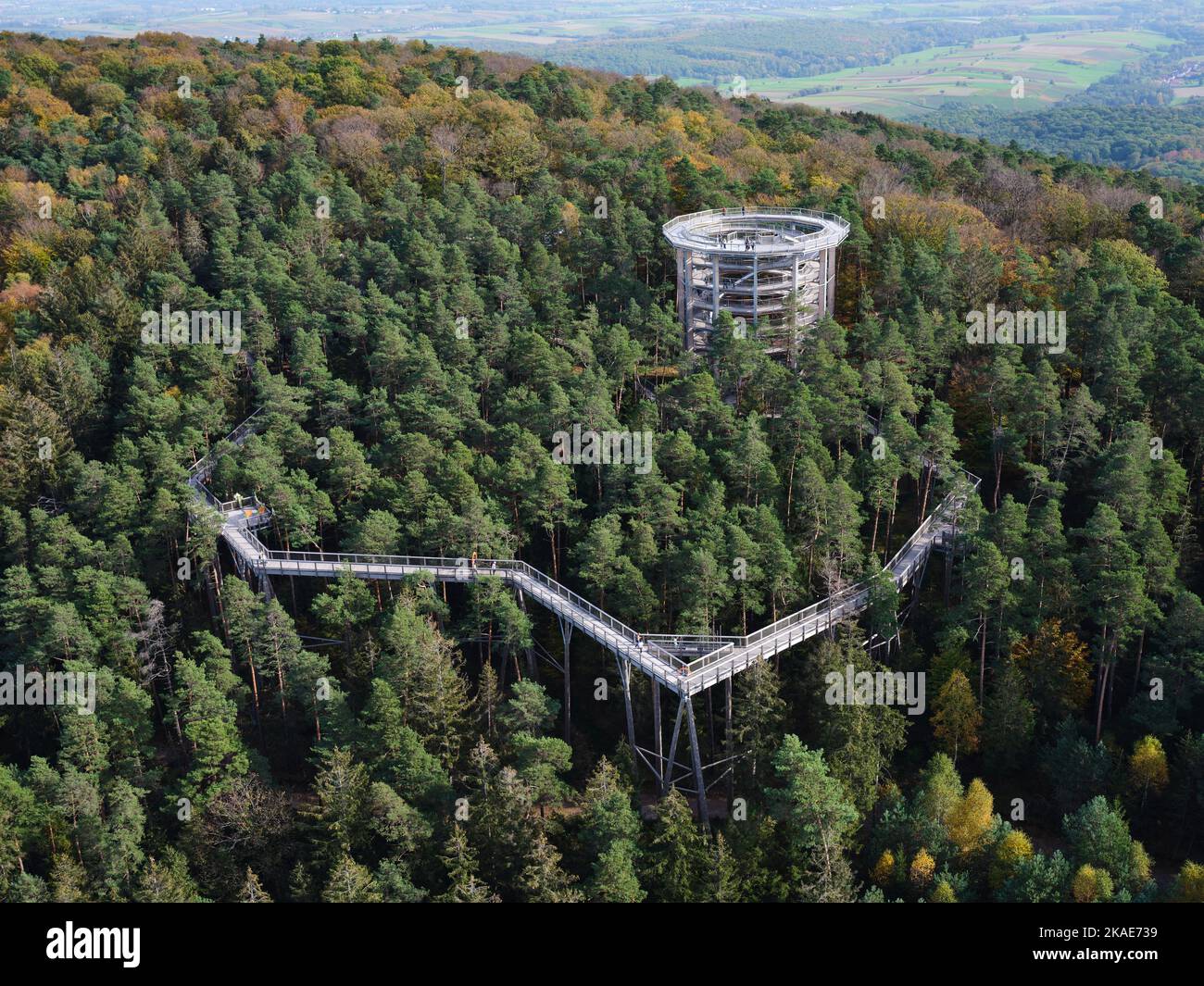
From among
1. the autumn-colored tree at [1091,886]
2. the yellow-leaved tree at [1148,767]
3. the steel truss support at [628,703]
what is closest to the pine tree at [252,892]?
the steel truss support at [628,703]

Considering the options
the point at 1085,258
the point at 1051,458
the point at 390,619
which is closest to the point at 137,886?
the point at 390,619

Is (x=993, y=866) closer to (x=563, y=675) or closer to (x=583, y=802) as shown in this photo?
(x=583, y=802)

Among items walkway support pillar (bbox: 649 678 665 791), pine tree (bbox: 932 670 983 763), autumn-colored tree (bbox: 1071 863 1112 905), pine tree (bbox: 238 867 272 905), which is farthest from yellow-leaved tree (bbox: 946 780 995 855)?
pine tree (bbox: 238 867 272 905)

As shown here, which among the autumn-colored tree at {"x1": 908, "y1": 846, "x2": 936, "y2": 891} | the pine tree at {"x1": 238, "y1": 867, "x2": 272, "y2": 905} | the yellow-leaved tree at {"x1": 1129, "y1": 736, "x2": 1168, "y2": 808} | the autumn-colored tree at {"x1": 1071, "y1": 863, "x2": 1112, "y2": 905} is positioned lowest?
the pine tree at {"x1": 238, "y1": 867, "x2": 272, "y2": 905}

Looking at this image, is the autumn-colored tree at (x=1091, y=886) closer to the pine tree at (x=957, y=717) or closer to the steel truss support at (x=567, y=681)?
the pine tree at (x=957, y=717)

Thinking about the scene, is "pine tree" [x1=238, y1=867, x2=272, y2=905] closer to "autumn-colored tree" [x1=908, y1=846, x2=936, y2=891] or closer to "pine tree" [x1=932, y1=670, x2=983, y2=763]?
"autumn-colored tree" [x1=908, y1=846, x2=936, y2=891]
